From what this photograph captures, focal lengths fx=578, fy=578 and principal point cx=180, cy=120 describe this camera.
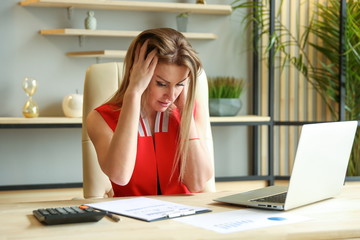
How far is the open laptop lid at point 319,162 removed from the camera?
142 centimetres

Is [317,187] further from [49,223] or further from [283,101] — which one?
[283,101]

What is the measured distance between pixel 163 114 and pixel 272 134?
7.49 ft

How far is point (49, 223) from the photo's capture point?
1.29 m

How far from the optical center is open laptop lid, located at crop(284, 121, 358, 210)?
4.67 ft

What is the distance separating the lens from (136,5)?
3967 mm

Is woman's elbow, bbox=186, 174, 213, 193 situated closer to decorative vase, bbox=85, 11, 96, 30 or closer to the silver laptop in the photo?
the silver laptop

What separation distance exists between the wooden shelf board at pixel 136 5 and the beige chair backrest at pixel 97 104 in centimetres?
168

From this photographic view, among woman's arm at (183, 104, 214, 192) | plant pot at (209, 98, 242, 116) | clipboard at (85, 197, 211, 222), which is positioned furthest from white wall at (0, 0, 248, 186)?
clipboard at (85, 197, 211, 222)

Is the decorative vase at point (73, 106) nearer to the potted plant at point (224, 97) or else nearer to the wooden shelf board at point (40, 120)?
the wooden shelf board at point (40, 120)

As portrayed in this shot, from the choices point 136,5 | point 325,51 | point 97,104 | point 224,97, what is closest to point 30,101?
point 136,5

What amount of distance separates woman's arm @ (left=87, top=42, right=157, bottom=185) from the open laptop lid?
64 cm

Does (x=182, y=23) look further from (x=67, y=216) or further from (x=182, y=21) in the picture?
(x=67, y=216)

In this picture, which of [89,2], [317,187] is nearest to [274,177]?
[89,2]

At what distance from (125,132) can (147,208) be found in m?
0.49
